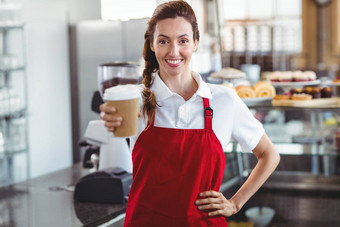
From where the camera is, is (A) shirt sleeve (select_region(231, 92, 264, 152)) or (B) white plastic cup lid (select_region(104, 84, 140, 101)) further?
(A) shirt sleeve (select_region(231, 92, 264, 152))

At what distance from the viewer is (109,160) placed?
223 centimetres

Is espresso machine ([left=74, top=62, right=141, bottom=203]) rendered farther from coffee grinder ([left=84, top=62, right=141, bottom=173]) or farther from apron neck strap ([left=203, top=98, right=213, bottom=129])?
apron neck strap ([left=203, top=98, right=213, bottom=129])

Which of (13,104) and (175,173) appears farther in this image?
(13,104)

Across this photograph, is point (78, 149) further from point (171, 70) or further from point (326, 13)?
point (326, 13)

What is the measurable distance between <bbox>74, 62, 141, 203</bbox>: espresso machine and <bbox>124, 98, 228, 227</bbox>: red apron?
0.60 meters

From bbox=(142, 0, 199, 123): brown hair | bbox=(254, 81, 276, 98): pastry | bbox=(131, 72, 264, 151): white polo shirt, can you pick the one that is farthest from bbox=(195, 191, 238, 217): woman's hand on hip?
bbox=(254, 81, 276, 98): pastry

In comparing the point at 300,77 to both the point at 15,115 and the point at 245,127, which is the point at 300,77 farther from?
the point at 15,115

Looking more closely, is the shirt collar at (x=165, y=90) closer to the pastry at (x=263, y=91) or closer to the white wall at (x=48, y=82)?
the pastry at (x=263, y=91)

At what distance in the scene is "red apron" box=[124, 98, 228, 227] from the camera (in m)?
1.47

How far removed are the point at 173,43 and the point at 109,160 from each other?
0.92 m

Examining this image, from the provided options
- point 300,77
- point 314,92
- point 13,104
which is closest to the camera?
point 314,92

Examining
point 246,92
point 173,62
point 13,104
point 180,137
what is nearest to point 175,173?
point 180,137

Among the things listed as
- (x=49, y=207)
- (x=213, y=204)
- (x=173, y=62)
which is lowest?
(x=49, y=207)

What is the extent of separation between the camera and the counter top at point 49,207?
1.94m
